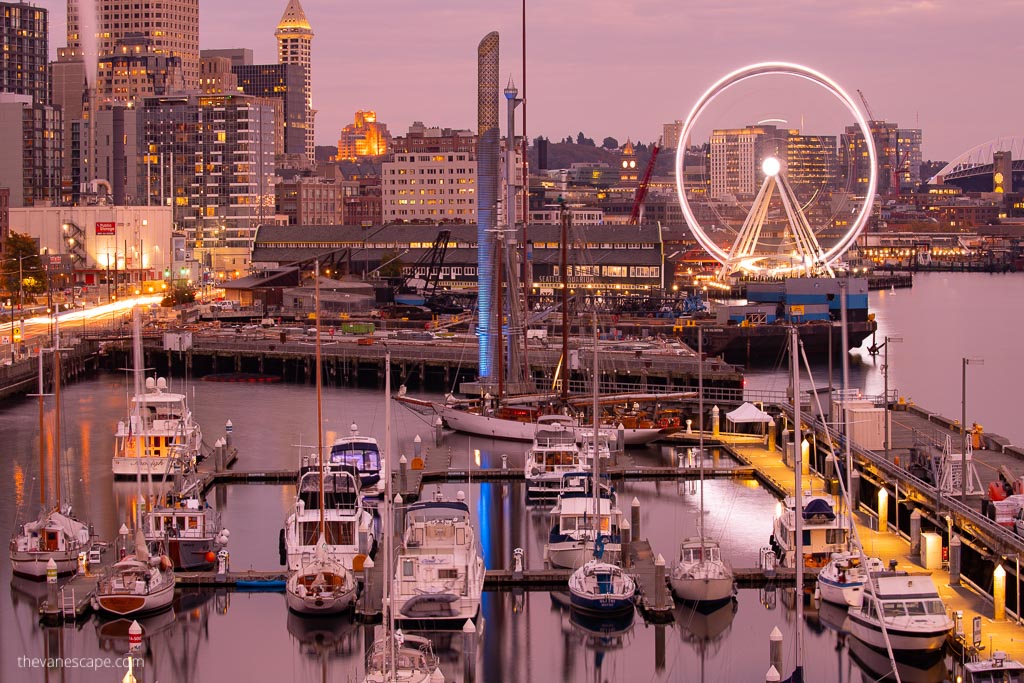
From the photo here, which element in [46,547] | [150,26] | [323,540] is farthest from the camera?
[150,26]

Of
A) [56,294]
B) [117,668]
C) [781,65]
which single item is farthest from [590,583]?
[56,294]

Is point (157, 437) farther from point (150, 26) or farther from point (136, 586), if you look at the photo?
point (150, 26)

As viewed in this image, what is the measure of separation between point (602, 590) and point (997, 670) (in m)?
4.78

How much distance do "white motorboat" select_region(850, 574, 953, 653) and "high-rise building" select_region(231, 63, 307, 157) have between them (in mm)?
149481

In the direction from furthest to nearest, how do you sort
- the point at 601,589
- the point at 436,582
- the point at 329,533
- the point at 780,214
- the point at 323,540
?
the point at 780,214, the point at 329,533, the point at 323,540, the point at 601,589, the point at 436,582

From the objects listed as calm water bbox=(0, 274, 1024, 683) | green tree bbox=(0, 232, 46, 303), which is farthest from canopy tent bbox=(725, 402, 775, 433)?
green tree bbox=(0, 232, 46, 303)

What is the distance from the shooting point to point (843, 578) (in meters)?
18.5

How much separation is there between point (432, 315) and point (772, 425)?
32.6m

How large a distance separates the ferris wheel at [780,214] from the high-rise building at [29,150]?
Result: 52.7m

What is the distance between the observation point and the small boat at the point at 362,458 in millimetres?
25500

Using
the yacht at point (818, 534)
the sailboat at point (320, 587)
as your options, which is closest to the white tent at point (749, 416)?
the yacht at point (818, 534)

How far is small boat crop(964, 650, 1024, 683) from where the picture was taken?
50.1 feet

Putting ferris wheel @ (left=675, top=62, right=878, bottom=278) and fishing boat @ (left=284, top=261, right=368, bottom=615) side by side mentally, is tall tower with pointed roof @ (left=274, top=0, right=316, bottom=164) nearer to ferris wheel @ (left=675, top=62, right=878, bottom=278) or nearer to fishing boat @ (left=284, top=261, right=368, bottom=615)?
ferris wheel @ (left=675, top=62, right=878, bottom=278)

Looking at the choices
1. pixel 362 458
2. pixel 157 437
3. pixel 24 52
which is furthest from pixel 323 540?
pixel 24 52
